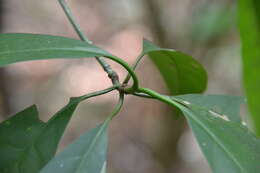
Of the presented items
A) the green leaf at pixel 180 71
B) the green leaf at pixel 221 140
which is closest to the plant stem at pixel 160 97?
the green leaf at pixel 221 140

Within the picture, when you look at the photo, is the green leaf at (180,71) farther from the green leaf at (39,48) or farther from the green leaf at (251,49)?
the green leaf at (39,48)

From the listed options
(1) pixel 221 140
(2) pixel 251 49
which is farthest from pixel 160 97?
(2) pixel 251 49

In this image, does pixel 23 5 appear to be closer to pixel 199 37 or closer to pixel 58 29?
pixel 58 29

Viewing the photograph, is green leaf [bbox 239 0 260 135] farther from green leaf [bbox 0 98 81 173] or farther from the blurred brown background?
the blurred brown background

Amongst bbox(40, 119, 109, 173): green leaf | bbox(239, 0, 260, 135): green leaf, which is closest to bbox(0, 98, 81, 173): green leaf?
bbox(40, 119, 109, 173): green leaf

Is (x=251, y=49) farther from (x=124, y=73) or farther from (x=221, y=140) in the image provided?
(x=124, y=73)

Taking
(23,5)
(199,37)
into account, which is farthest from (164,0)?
(23,5)
